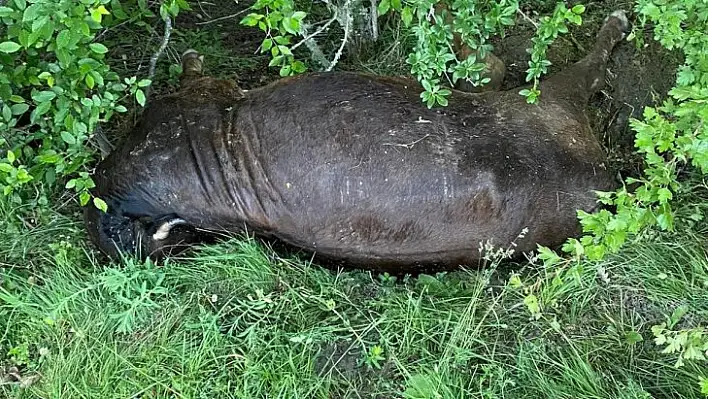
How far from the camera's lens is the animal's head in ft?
11.0

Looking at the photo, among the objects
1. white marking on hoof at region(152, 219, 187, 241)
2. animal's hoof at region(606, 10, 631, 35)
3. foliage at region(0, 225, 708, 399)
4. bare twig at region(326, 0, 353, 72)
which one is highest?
bare twig at region(326, 0, 353, 72)

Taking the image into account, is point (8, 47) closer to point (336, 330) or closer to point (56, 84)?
point (56, 84)

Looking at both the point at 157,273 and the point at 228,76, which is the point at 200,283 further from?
the point at 228,76

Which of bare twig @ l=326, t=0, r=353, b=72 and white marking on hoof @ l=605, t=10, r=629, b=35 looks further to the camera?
white marking on hoof @ l=605, t=10, r=629, b=35

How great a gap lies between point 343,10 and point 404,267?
1291mm

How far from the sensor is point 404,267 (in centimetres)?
324

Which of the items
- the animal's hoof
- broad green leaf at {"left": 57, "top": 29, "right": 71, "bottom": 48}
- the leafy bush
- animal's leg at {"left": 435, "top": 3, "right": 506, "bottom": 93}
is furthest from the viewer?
the animal's hoof

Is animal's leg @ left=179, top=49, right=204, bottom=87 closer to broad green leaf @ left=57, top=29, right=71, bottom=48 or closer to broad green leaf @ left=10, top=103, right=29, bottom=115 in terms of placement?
broad green leaf @ left=10, top=103, right=29, bottom=115

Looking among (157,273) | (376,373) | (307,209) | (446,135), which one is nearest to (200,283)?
(157,273)

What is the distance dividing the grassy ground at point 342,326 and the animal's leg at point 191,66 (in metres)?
0.94

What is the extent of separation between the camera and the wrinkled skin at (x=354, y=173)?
3094mm

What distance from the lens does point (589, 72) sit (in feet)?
12.4

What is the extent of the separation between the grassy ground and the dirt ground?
0.63m

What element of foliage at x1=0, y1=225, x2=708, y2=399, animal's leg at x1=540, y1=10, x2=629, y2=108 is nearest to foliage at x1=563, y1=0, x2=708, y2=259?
foliage at x1=0, y1=225, x2=708, y2=399
